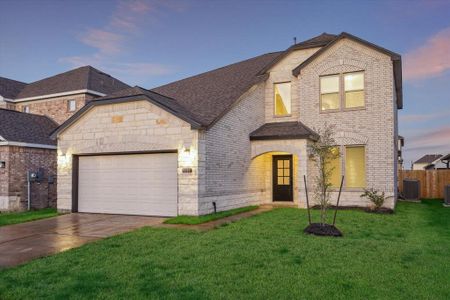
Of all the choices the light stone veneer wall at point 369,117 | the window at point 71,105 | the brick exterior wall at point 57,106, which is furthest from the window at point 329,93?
the window at point 71,105

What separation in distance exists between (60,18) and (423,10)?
18.6 metres

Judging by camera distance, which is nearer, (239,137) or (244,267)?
(244,267)

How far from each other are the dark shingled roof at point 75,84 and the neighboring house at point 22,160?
465cm

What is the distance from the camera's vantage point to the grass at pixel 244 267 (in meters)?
4.69

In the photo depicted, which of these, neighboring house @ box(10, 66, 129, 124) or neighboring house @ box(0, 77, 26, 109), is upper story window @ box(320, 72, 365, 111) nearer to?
neighboring house @ box(10, 66, 129, 124)

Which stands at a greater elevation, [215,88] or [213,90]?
[215,88]

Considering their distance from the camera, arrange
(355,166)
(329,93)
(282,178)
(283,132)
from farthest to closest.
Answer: (282,178) < (329,93) < (283,132) < (355,166)

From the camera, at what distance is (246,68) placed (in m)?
18.5

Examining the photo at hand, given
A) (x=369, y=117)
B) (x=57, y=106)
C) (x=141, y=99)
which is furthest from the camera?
(x=57, y=106)

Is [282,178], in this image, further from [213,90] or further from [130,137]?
[130,137]

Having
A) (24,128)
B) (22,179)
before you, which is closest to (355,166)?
(22,179)

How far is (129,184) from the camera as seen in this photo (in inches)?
514

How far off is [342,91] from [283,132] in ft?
10.3

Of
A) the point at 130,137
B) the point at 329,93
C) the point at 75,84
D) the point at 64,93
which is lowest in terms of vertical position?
the point at 130,137
